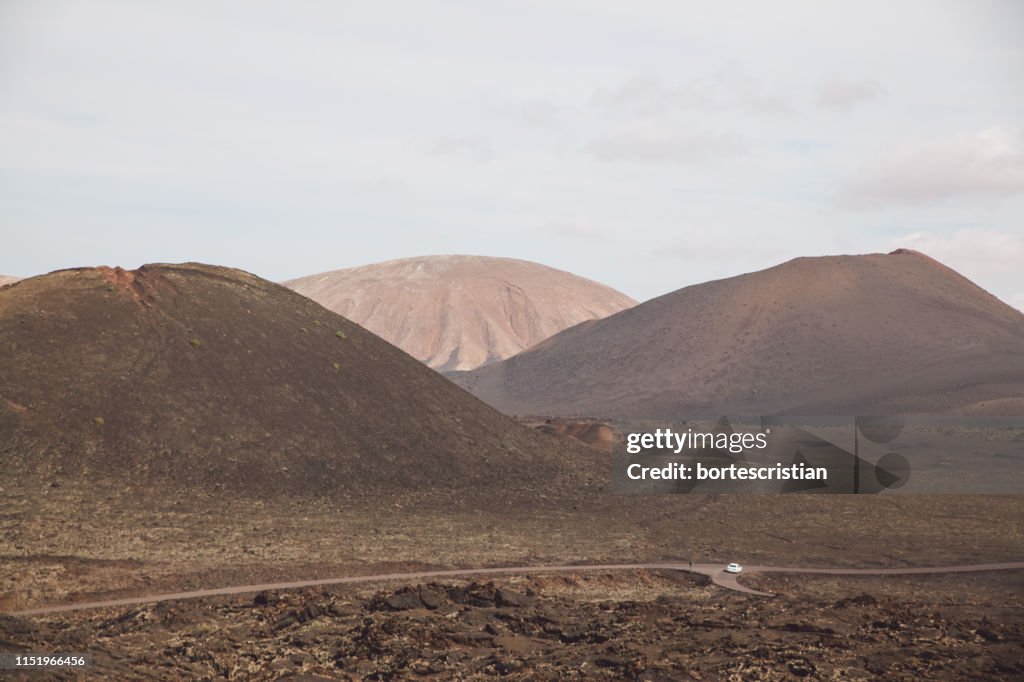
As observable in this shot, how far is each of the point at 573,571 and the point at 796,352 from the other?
4319 inches

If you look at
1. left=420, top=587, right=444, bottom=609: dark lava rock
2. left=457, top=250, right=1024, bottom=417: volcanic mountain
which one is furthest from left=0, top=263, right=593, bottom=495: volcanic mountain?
left=457, top=250, right=1024, bottom=417: volcanic mountain

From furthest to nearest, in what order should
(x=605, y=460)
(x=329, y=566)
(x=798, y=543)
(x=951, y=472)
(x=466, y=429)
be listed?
(x=951, y=472) < (x=605, y=460) < (x=466, y=429) < (x=798, y=543) < (x=329, y=566)

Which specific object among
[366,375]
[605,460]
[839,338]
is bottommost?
[605,460]

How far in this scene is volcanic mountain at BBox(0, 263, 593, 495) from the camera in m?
54.7

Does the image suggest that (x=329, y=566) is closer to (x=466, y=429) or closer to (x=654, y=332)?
(x=466, y=429)

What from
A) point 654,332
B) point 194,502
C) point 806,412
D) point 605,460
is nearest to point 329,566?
point 194,502

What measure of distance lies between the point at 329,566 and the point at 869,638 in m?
19.5

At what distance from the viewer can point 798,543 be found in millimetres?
48750

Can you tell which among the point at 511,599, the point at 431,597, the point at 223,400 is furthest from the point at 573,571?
the point at 223,400

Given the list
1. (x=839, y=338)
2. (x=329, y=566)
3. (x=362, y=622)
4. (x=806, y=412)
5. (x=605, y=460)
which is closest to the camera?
(x=362, y=622)

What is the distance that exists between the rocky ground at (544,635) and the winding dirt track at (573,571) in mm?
1087
